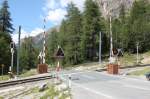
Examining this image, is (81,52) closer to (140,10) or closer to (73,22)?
(73,22)

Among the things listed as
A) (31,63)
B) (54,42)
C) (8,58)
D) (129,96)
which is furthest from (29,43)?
(129,96)

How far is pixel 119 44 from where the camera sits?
9169 centimetres

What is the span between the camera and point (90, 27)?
280ft

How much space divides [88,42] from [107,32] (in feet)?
26.6

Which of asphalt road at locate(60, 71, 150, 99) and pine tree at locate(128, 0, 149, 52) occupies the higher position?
pine tree at locate(128, 0, 149, 52)

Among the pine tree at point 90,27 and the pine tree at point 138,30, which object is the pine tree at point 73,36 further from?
the pine tree at point 138,30

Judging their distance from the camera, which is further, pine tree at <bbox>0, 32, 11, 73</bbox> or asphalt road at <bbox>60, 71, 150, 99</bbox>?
pine tree at <bbox>0, 32, 11, 73</bbox>

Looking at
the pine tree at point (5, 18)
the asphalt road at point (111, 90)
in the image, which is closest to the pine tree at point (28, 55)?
the pine tree at point (5, 18)

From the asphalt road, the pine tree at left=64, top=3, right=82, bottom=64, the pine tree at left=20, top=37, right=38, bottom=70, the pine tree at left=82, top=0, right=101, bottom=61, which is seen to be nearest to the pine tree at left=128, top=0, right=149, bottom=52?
the pine tree at left=82, top=0, right=101, bottom=61

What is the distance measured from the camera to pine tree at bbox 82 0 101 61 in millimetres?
85312

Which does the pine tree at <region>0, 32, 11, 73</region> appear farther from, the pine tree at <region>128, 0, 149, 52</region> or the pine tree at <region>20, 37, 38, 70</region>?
the pine tree at <region>20, 37, 38, 70</region>

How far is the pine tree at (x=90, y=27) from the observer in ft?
280

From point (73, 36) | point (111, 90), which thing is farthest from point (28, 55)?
point (111, 90)

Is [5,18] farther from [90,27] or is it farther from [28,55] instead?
[28,55]
